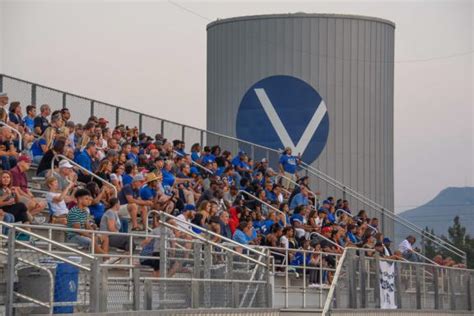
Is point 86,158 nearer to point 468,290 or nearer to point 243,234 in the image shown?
point 243,234

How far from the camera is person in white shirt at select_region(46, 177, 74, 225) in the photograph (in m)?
21.1

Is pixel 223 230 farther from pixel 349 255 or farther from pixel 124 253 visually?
pixel 124 253

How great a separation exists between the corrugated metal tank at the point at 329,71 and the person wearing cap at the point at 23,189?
864 inches

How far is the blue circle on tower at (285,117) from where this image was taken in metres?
42.1

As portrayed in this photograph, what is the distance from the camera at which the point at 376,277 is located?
2544cm

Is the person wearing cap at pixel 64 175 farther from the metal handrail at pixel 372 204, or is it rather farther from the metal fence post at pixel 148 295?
the metal handrail at pixel 372 204

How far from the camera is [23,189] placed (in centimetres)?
2089

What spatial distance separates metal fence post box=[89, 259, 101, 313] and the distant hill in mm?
44753

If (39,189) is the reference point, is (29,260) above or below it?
below

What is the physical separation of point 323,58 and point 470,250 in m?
25.6

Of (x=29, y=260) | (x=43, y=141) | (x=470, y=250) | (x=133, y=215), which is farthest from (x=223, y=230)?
(x=470, y=250)

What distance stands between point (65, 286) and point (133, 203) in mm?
6497

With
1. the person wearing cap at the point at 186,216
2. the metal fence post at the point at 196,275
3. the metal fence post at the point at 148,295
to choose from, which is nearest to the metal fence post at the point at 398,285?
the person wearing cap at the point at 186,216

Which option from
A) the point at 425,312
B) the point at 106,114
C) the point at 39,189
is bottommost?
the point at 425,312
